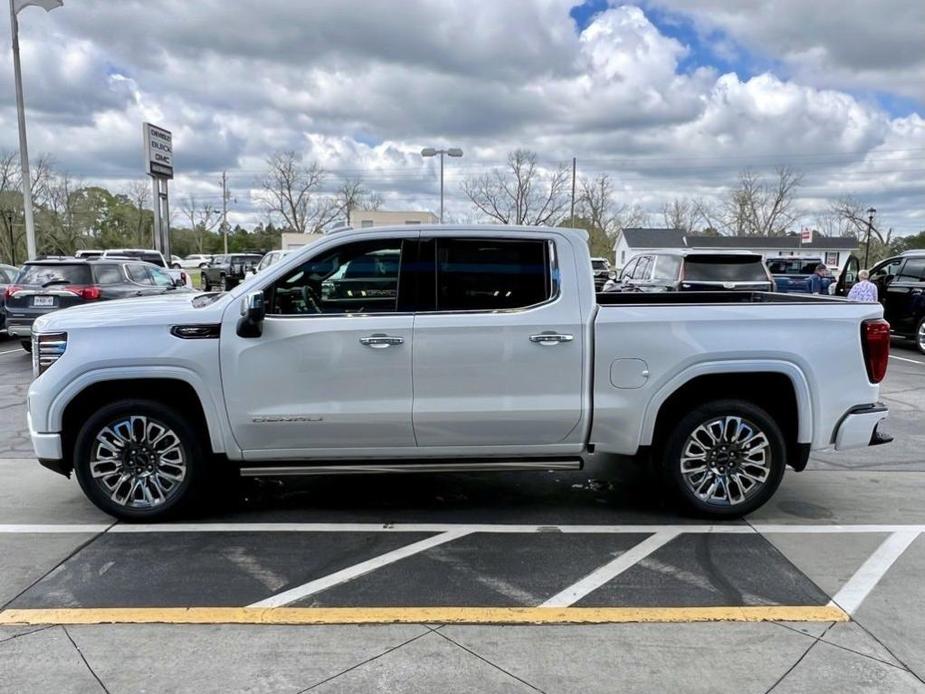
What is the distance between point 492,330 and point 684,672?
220cm

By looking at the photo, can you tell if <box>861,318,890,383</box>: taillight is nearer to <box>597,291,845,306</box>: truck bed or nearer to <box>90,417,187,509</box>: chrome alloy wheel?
<box>597,291,845,306</box>: truck bed

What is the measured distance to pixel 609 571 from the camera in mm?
3945

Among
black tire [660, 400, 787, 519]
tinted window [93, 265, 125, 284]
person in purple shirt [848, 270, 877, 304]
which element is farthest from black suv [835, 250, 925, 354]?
tinted window [93, 265, 125, 284]

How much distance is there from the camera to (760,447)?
4.58 metres

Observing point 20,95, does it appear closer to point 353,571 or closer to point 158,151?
point 158,151

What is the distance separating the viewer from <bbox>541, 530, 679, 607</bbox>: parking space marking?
3.61 m

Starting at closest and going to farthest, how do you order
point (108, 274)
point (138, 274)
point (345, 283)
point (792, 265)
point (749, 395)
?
1. point (345, 283)
2. point (749, 395)
3. point (108, 274)
4. point (138, 274)
5. point (792, 265)

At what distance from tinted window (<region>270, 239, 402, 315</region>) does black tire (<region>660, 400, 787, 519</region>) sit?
2125 mm

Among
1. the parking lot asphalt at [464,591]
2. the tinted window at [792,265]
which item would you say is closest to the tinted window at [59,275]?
the parking lot asphalt at [464,591]

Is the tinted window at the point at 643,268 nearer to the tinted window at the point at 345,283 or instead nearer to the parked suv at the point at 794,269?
the tinted window at the point at 345,283

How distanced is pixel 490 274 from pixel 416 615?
7.12 ft

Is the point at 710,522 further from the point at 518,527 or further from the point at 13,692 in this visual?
the point at 13,692

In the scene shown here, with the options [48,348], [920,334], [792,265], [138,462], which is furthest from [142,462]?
[792,265]

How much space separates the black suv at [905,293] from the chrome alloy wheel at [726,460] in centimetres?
1098
